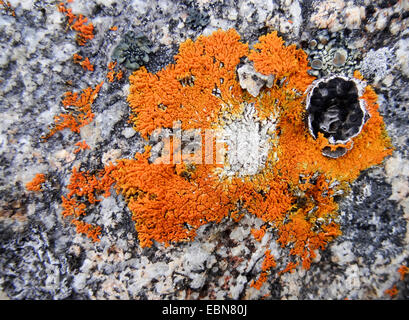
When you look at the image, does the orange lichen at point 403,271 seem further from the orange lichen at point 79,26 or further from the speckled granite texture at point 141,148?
the orange lichen at point 79,26

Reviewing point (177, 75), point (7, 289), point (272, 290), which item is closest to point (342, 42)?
point (177, 75)

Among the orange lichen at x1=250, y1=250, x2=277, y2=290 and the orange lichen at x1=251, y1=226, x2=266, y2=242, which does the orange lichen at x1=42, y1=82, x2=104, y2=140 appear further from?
the orange lichen at x1=250, y1=250, x2=277, y2=290

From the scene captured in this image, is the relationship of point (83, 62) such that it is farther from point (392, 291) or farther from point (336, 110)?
point (392, 291)

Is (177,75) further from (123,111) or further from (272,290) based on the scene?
(272,290)

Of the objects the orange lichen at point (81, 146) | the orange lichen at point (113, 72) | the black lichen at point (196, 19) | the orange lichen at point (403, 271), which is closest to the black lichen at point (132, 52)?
the orange lichen at point (113, 72)

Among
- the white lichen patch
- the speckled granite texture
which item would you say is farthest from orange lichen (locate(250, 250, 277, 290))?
the white lichen patch

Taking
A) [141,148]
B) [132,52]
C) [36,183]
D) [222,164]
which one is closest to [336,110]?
[222,164]
